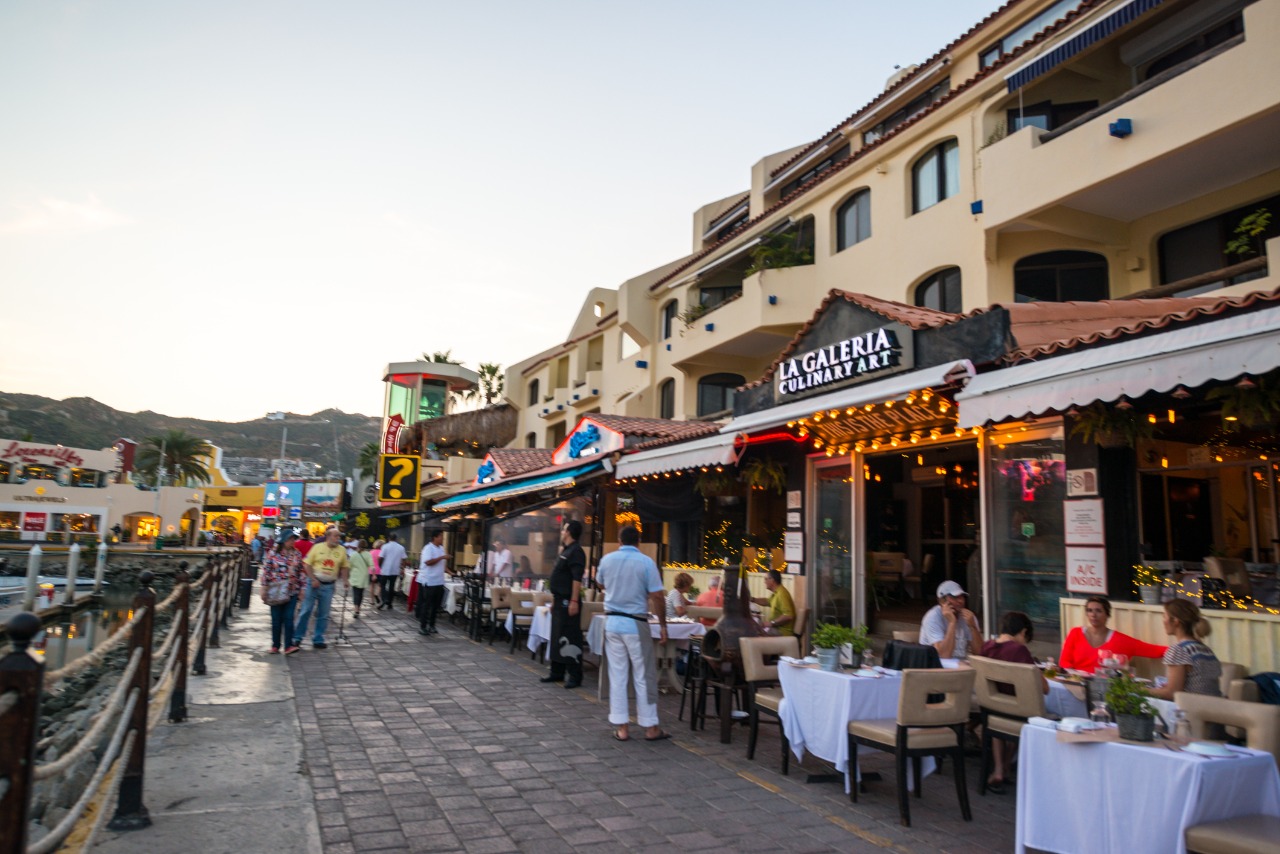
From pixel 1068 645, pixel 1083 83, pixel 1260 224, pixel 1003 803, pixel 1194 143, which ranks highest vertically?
pixel 1083 83

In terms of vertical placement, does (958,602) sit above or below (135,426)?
below

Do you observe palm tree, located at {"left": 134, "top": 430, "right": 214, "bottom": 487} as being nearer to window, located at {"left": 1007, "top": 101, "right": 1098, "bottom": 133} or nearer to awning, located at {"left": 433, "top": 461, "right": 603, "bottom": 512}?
awning, located at {"left": 433, "top": 461, "right": 603, "bottom": 512}

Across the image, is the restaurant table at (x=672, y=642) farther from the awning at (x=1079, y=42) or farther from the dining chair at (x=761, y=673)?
the awning at (x=1079, y=42)

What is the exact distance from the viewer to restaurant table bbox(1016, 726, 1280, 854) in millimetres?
3809

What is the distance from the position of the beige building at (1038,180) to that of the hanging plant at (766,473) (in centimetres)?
414

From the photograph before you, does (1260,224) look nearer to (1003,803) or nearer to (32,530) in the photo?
(1003,803)

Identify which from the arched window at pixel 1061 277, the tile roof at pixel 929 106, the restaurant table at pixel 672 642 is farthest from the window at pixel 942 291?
the restaurant table at pixel 672 642

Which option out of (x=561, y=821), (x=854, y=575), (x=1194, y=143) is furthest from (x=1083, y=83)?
(x=561, y=821)

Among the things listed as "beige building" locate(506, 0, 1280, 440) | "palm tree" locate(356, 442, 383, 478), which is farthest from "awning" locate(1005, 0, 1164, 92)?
"palm tree" locate(356, 442, 383, 478)

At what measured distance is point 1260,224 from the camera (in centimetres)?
980

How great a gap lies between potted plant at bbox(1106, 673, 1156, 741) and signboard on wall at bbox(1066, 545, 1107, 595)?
411 centimetres

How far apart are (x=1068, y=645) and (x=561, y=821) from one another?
4.54 m

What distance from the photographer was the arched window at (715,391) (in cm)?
2219

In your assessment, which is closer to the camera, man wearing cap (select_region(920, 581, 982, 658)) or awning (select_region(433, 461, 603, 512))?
man wearing cap (select_region(920, 581, 982, 658))
